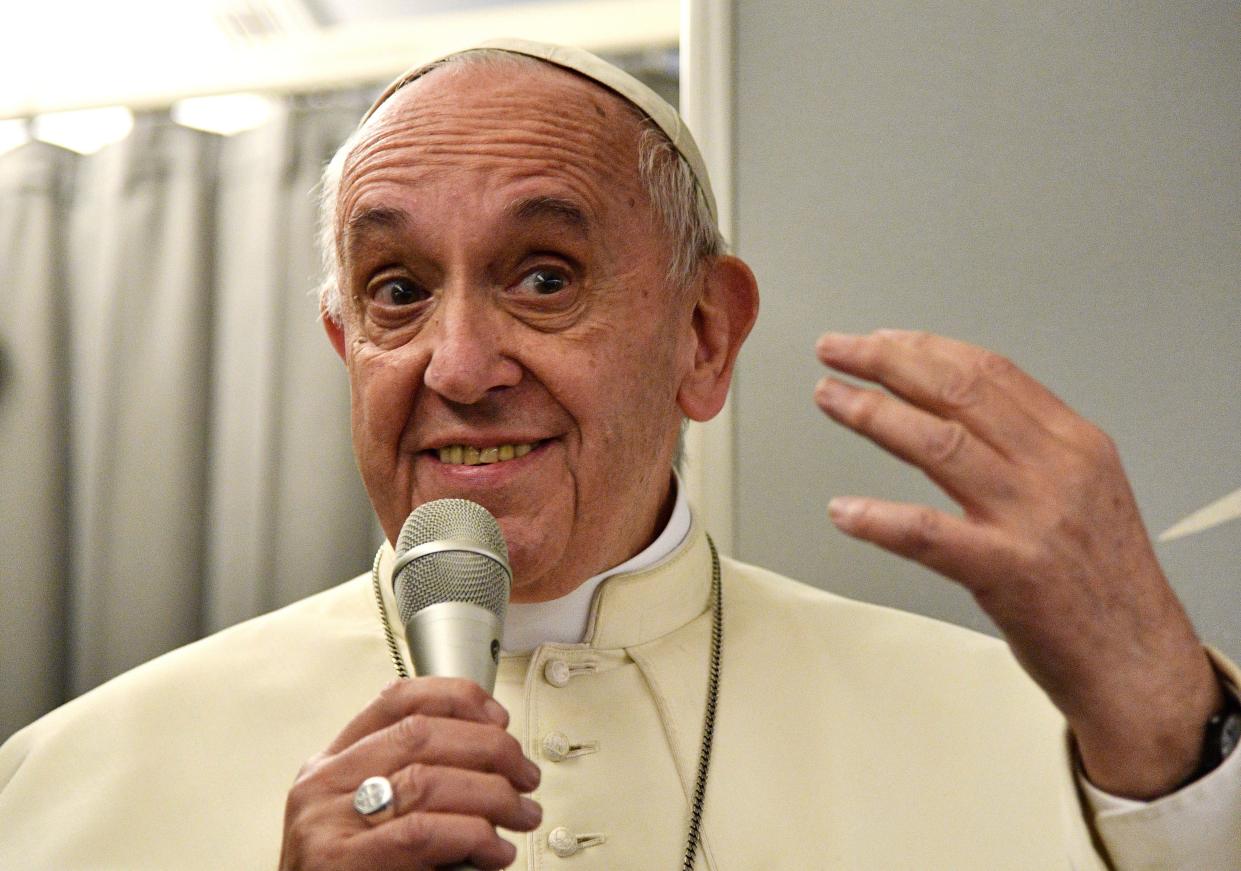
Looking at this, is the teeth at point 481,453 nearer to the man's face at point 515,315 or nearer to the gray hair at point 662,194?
the man's face at point 515,315

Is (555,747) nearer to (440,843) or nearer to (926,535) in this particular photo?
(440,843)

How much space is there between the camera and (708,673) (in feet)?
6.23

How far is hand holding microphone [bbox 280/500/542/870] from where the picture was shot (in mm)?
1066

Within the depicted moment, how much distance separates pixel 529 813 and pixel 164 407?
6.81ft

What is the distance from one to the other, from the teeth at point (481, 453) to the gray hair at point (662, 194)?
381 millimetres

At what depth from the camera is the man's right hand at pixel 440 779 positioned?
41.8 inches

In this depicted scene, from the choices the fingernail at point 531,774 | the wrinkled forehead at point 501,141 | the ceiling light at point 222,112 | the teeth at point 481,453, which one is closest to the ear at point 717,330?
the wrinkled forehead at point 501,141

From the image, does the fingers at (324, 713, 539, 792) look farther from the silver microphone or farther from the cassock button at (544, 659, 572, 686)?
the cassock button at (544, 659, 572, 686)

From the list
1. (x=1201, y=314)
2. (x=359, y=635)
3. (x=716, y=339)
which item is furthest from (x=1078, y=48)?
(x=359, y=635)

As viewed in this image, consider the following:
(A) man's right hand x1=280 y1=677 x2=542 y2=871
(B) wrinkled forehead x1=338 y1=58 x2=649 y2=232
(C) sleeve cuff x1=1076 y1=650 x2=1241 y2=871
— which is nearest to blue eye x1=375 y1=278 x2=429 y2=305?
(B) wrinkled forehead x1=338 y1=58 x2=649 y2=232

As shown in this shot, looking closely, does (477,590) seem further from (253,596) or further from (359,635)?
(253,596)

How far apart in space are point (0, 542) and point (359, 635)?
138cm

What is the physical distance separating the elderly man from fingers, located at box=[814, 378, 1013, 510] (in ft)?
1.43

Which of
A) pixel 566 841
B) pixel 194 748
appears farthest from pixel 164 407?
pixel 566 841
